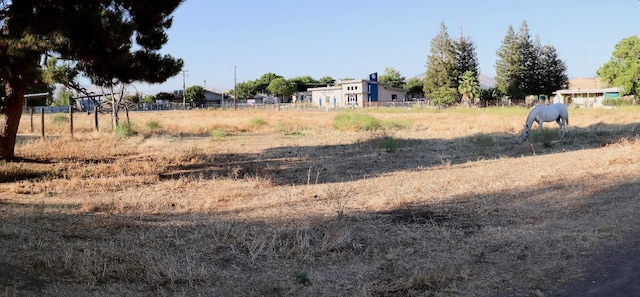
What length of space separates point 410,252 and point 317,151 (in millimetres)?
11666

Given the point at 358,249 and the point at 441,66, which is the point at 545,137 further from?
the point at 441,66

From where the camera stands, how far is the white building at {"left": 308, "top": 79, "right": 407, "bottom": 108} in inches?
3334

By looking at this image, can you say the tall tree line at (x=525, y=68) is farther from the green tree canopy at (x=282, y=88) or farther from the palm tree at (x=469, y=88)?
the green tree canopy at (x=282, y=88)

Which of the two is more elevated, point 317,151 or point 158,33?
point 158,33

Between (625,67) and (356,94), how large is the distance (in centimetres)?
3855

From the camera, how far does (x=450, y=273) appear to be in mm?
4652

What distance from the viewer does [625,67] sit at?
61.4 meters

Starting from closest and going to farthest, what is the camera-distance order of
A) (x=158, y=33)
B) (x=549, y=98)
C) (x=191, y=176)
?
1. (x=191, y=176)
2. (x=158, y=33)
3. (x=549, y=98)

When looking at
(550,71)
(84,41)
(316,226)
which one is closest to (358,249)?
(316,226)

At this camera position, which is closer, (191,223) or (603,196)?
(191,223)

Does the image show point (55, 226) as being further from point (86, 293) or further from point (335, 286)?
point (335, 286)

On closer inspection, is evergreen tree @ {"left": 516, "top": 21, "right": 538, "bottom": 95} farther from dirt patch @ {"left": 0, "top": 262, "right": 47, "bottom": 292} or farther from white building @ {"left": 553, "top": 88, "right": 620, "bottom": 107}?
dirt patch @ {"left": 0, "top": 262, "right": 47, "bottom": 292}

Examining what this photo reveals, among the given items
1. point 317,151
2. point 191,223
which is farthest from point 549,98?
point 191,223

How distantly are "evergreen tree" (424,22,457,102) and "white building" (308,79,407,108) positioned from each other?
11.2 meters
